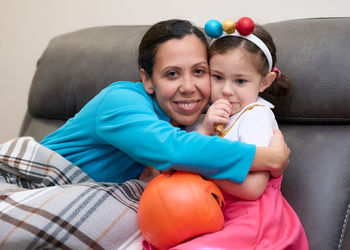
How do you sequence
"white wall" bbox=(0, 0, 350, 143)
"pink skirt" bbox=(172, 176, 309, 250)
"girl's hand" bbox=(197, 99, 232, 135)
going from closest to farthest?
"pink skirt" bbox=(172, 176, 309, 250)
"girl's hand" bbox=(197, 99, 232, 135)
"white wall" bbox=(0, 0, 350, 143)

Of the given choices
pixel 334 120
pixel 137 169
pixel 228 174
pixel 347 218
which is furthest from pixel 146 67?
pixel 347 218

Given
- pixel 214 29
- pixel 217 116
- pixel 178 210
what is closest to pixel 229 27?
pixel 214 29

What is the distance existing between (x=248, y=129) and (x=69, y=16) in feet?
5.23

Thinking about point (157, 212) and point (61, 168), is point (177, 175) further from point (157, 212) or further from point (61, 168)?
point (61, 168)

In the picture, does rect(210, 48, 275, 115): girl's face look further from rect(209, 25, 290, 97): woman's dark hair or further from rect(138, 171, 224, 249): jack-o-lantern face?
rect(138, 171, 224, 249): jack-o-lantern face

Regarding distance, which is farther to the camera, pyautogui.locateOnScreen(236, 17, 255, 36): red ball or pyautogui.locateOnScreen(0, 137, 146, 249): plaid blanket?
pyautogui.locateOnScreen(236, 17, 255, 36): red ball

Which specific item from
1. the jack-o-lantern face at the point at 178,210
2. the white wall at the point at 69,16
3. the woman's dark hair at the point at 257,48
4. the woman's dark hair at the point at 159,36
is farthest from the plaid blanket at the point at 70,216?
the white wall at the point at 69,16

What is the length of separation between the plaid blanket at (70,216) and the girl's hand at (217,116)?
0.97ft

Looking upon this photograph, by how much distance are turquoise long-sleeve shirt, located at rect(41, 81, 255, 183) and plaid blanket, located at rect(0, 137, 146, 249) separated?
5.2 inches

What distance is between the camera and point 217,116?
3.78 ft

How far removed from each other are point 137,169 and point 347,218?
0.69 metres

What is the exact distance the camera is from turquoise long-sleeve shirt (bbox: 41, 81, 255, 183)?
104 cm

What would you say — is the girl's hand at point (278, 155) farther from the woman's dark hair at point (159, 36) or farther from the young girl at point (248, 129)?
the woman's dark hair at point (159, 36)

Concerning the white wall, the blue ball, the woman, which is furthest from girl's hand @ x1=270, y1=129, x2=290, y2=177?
the white wall
